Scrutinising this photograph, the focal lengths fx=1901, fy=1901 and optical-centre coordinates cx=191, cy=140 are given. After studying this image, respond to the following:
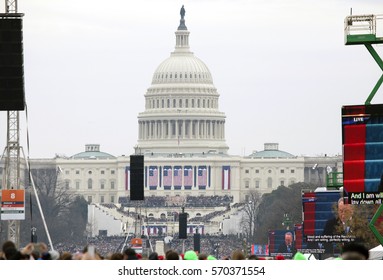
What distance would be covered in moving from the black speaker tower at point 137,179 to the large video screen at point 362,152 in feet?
96.3

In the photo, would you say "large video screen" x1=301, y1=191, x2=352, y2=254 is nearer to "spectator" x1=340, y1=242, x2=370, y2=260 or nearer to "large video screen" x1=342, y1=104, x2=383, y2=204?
"large video screen" x1=342, y1=104, x2=383, y2=204

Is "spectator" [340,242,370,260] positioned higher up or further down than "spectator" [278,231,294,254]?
further down

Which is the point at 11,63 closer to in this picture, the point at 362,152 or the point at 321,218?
the point at 362,152

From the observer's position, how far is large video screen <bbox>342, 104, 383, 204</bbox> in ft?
120

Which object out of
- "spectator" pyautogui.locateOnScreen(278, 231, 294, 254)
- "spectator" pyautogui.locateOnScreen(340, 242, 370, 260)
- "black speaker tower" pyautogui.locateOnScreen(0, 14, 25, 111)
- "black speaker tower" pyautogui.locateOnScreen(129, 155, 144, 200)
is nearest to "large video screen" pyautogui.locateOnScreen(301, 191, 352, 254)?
"black speaker tower" pyautogui.locateOnScreen(129, 155, 144, 200)

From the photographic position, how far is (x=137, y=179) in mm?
68688

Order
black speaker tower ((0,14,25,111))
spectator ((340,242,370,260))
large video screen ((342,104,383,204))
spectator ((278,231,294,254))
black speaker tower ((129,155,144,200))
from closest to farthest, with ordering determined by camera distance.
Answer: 1. spectator ((340,242,370,260))
2. large video screen ((342,104,383,204))
3. black speaker tower ((0,14,25,111))
4. black speaker tower ((129,155,144,200))
5. spectator ((278,231,294,254))

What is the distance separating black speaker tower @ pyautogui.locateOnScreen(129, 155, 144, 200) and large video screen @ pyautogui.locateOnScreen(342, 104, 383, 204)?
2936cm

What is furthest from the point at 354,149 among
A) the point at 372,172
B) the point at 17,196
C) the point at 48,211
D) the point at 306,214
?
the point at 48,211

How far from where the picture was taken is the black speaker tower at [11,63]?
131ft

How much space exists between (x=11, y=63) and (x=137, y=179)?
2869 cm

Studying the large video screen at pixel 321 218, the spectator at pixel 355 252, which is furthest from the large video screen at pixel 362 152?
the large video screen at pixel 321 218
